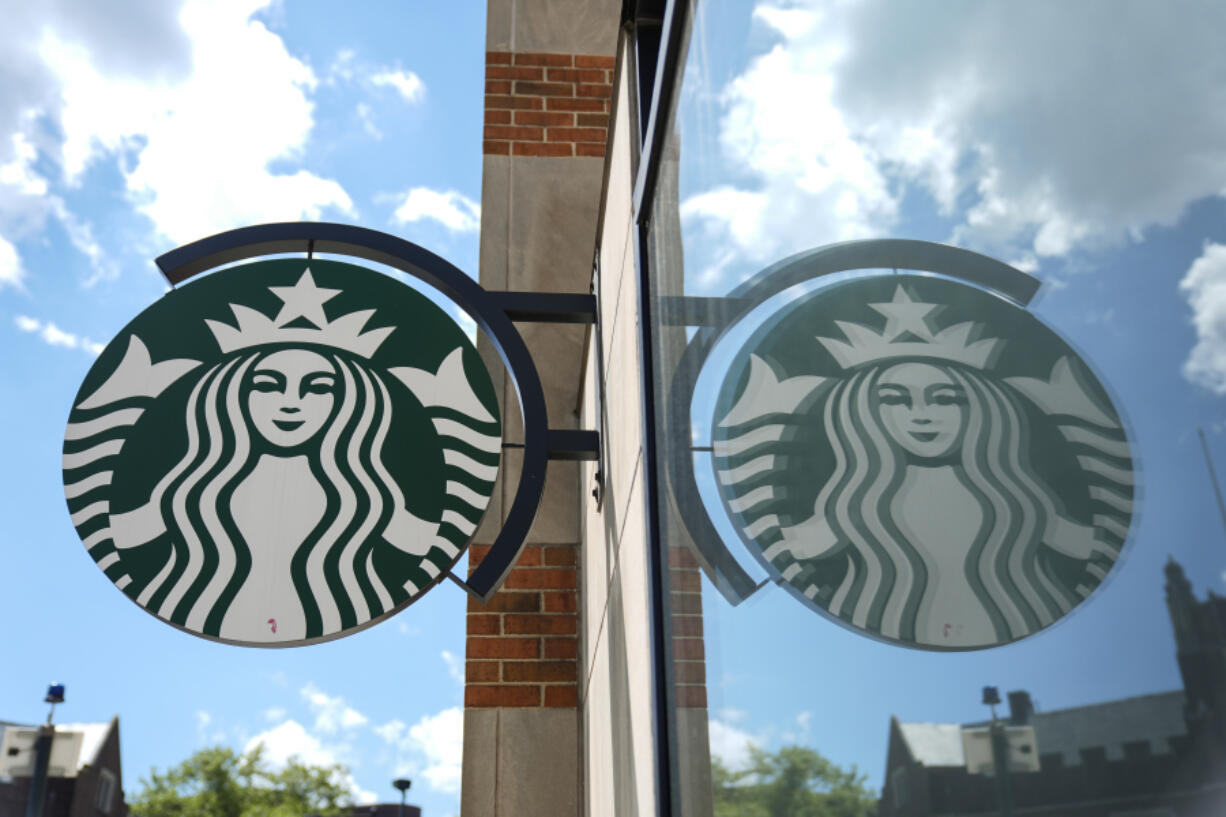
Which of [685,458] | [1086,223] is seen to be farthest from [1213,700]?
[685,458]

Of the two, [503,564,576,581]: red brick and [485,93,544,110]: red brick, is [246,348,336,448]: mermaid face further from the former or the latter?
[485,93,544,110]: red brick

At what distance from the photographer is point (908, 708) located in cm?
81

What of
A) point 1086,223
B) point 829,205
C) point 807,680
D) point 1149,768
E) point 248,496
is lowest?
point 1149,768

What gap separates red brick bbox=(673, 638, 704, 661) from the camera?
1.66m

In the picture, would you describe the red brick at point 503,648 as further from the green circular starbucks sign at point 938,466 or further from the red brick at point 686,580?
the green circular starbucks sign at point 938,466

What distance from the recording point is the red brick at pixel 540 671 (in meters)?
3.99

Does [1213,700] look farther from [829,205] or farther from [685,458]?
[685,458]

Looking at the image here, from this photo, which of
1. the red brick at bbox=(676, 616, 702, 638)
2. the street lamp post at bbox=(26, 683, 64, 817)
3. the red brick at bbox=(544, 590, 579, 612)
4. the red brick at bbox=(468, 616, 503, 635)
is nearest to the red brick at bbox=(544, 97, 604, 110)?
the red brick at bbox=(544, 590, 579, 612)

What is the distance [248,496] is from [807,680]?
1956mm

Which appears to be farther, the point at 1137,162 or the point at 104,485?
the point at 104,485

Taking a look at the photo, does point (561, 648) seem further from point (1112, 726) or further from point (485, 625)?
point (1112, 726)

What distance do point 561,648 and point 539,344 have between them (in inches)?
Answer: 49.5

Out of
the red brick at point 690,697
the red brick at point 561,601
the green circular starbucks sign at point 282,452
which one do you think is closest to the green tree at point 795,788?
the red brick at point 690,697

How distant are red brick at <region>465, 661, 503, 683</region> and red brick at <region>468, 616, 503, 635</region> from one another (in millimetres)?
109
